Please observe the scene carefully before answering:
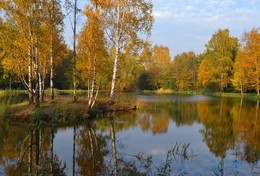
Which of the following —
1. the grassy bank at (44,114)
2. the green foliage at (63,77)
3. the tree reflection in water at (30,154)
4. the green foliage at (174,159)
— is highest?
the green foliage at (63,77)

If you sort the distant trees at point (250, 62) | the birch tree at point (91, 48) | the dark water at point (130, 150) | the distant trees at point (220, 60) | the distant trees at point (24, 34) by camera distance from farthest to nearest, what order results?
the distant trees at point (220, 60) → the distant trees at point (250, 62) → the birch tree at point (91, 48) → the distant trees at point (24, 34) → the dark water at point (130, 150)

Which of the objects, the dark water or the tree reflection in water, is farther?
the dark water

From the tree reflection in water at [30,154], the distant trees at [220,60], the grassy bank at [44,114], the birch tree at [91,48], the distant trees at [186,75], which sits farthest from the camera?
the distant trees at [186,75]

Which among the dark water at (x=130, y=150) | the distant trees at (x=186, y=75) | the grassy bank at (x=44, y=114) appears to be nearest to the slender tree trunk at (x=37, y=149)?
the dark water at (x=130, y=150)

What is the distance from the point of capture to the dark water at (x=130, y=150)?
777 centimetres

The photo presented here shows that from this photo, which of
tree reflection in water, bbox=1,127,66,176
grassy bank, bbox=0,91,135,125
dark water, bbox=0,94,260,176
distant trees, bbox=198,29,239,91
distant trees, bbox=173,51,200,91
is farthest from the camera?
distant trees, bbox=173,51,200,91

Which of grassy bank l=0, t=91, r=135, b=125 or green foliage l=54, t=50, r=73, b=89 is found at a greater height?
green foliage l=54, t=50, r=73, b=89

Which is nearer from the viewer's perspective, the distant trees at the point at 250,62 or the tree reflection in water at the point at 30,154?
the tree reflection in water at the point at 30,154

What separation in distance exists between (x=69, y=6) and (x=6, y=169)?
16.7 metres

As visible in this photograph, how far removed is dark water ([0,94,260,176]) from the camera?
25.5ft

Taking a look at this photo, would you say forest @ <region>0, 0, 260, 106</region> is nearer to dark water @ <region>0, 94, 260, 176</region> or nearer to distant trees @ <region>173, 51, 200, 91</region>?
dark water @ <region>0, 94, 260, 176</region>

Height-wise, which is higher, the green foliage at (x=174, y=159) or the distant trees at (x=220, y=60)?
the distant trees at (x=220, y=60)

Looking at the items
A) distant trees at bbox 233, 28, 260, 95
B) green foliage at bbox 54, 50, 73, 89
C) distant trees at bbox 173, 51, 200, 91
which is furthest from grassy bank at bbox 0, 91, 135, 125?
distant trees at bbox 173, 51, 200, 91

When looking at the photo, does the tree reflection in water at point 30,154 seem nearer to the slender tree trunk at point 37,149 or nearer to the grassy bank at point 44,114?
the slender tree trunk at point 37,149
